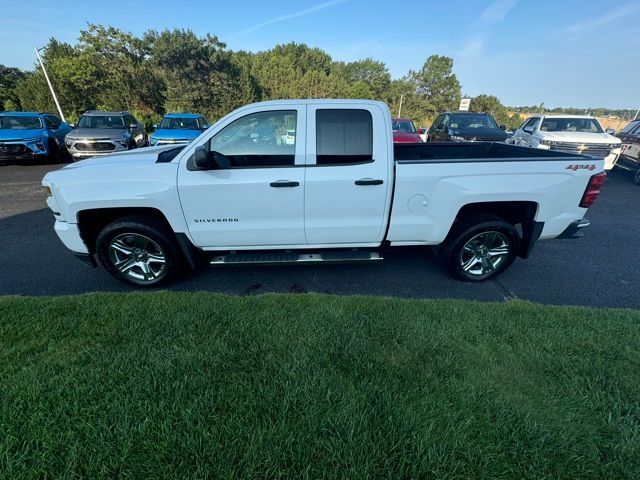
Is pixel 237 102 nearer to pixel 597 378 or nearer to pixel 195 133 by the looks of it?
pixel 195 133

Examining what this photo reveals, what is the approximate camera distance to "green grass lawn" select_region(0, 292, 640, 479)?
1633mm

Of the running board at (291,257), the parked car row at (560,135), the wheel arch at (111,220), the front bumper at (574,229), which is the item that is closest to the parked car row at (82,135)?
the wheel arch at (111,220)

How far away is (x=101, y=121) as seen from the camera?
11.5 m

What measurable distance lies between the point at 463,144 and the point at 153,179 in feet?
13.8

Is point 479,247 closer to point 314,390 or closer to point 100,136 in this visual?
point 314,390

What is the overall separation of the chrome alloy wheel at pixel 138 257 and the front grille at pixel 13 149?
1064 centimetres

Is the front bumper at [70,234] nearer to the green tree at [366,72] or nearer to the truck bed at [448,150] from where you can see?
the truck bed at [448,150]

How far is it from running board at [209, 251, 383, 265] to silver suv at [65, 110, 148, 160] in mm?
9109

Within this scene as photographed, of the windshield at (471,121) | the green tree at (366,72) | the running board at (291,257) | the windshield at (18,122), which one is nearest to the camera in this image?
the running board at (291,257)

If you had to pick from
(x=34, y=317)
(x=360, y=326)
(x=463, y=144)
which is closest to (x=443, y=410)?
(x=360, y=326)

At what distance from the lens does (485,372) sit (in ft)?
7.29

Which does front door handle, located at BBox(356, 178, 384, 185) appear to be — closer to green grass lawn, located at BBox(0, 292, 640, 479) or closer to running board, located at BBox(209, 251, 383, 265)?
running board, located at BBox(209, 251, 383, 265)

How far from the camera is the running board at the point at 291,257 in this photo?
340 cm

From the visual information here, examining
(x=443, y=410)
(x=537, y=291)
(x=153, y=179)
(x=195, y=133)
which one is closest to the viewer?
(x=443, y=410)
